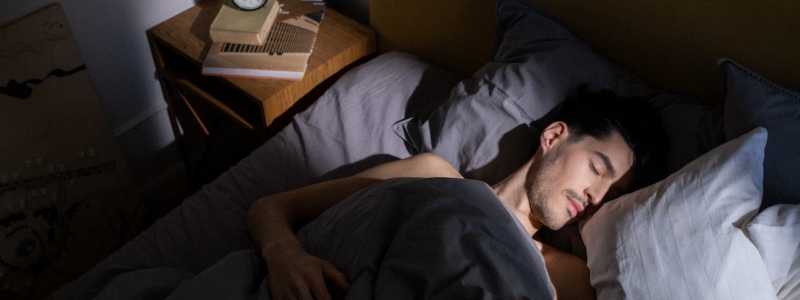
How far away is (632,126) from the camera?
120cm

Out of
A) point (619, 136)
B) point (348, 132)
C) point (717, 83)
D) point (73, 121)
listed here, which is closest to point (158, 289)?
point (348, 132)

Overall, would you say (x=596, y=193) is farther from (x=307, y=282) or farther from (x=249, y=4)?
(x=249, y=4)

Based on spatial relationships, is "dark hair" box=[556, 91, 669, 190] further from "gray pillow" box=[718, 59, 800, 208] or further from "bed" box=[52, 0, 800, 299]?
"gray pillow" box=[718, 59, 800, 208]

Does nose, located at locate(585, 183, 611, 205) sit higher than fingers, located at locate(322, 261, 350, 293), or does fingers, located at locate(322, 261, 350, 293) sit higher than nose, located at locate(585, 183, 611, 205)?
nose, located at locate(585, 183, 611, 205)

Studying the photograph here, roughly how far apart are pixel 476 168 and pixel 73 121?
1011 mm

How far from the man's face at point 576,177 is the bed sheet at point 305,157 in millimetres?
321

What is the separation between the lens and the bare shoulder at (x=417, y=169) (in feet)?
4.14

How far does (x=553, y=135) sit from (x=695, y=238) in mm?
350

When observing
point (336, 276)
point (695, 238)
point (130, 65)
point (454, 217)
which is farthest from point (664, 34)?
point (130, 65)

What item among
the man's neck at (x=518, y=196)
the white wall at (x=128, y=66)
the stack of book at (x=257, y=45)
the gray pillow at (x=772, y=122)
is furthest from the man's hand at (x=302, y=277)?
the white wall at (x=128, y=66)

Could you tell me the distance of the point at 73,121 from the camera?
63.3 inches

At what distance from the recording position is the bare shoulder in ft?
4.14

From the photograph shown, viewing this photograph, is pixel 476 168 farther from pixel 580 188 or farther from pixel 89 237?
pixel 89 237

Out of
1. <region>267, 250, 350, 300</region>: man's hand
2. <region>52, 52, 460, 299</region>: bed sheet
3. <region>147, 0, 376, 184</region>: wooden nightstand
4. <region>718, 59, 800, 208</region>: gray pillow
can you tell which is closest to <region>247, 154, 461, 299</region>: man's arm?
<region>267, 250, 350, 300</region>: man's hand
